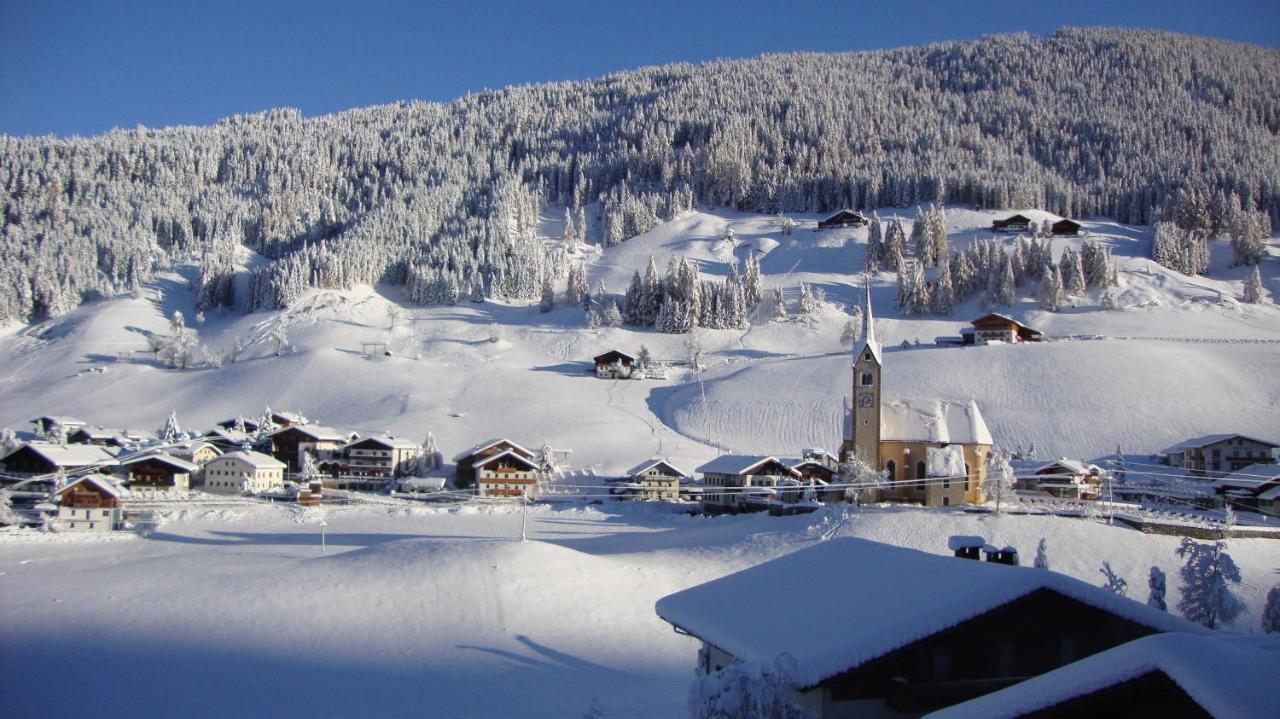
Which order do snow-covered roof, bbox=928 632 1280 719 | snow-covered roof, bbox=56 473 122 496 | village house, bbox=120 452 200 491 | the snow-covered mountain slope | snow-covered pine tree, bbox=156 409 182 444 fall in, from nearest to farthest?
1. snow-covered roof, bbox=928 632 1280 719
2. snow-covered roof, bbox=56 473 122 496
3. village house, bbox=120 452 200 491
4. snow-covered pine tree, bbox=156 409 182 444
5. the snow-covered mountain slope

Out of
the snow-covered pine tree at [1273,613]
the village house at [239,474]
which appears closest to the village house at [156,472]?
the village house at [239,474]

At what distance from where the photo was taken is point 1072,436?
63.3m

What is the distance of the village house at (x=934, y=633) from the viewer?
400 inches

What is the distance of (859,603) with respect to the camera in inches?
454

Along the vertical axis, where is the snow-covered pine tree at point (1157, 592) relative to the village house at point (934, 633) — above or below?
below

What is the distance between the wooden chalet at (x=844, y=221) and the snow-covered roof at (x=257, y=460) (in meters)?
88.3

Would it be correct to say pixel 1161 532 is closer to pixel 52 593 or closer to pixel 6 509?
pixel 52 593

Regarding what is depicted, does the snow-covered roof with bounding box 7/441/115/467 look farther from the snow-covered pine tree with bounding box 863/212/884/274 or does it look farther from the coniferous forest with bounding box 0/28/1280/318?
the snow-covered pine tree with bounding box 863/212/884/274

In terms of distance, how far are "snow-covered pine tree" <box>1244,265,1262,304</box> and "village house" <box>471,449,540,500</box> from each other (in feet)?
263

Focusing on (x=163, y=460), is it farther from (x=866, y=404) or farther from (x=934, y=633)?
(x=934, y=633)

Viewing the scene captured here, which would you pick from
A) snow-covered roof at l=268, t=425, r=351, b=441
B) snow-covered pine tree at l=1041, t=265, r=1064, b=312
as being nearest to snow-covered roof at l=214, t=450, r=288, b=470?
snow-covered roof at l=268, t=425, r=351, b=441

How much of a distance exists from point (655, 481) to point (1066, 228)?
280 ft

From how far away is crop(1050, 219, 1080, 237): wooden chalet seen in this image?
4572 inches

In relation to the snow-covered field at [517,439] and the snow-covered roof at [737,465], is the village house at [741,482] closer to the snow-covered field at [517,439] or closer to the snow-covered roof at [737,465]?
the snow-covered roof at [737,465]
